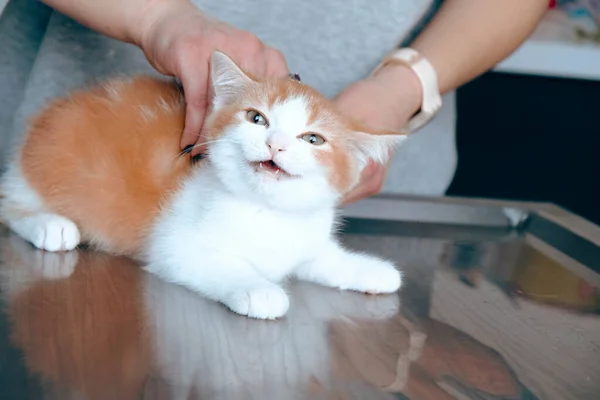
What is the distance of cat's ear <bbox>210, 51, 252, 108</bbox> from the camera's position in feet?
3.13

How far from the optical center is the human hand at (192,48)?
3.27ft

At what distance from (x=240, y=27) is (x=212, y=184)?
41 centimetres

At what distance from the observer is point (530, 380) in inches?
29.7

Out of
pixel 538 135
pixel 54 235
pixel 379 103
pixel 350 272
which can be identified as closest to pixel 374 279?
pixel 350 272

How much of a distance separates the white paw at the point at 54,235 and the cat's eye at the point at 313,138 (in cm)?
32

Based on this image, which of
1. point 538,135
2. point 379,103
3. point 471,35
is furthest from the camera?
point 538,135

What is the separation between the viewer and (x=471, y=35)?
131 centimetres

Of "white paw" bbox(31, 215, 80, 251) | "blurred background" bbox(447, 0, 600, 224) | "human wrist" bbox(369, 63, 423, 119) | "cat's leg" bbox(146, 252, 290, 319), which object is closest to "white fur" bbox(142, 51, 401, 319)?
"cat's leg" bbox(146, 252, 290, 319)

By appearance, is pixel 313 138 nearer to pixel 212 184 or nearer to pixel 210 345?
pixel 212 184

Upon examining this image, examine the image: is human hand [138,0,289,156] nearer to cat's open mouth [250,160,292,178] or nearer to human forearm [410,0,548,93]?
cat's open mouth [250,160,292,178]

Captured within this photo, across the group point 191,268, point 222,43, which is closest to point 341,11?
point 222,43

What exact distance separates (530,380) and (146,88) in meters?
0.62

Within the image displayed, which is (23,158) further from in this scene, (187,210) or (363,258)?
(363,258)

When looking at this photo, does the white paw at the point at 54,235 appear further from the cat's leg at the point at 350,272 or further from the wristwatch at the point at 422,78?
the wristwatch at the point at 422,78
